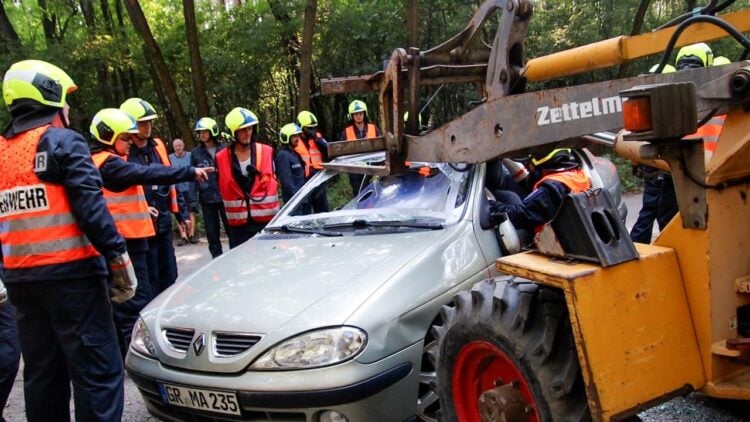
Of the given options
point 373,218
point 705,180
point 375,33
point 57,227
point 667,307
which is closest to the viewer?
point 705,180

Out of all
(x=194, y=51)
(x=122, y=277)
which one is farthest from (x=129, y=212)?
(x=194, y=51)

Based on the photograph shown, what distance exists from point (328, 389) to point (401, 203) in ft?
5.79

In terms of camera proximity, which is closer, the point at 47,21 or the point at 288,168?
the point at 288,168

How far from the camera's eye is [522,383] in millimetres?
2637

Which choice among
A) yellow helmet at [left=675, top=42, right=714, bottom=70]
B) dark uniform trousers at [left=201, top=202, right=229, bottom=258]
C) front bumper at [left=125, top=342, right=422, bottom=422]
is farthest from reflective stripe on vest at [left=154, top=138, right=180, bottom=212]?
yellow helmet at [left=675, top=42, right=714, bottom=70]

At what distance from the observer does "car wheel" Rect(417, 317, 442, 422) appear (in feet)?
10.6

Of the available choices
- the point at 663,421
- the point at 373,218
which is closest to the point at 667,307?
the point at 663,421

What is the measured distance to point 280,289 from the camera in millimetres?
3535

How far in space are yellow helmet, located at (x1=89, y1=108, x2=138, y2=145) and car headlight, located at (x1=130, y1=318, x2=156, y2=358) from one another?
169cm

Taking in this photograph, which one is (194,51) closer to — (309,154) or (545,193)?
(309,154)

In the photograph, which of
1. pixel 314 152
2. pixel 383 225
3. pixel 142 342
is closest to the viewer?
pixel 142 342

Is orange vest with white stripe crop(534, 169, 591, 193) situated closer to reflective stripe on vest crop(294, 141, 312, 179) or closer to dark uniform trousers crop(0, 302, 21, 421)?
dark uniform trousers crop(0, 302, 21, 421)

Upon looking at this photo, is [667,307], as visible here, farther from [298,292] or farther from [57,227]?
[57,227]

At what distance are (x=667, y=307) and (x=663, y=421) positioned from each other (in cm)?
150
